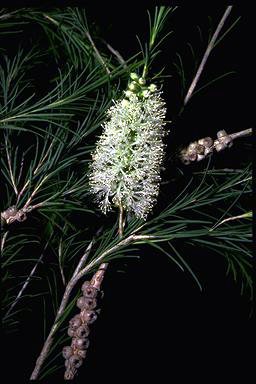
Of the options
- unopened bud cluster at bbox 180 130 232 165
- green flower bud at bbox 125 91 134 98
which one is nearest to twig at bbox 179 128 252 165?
unopened bud cluster at bbox 180 130 232 165

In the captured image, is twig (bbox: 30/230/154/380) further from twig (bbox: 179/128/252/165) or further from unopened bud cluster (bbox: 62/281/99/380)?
twig (bbox: 179/128/252/165)

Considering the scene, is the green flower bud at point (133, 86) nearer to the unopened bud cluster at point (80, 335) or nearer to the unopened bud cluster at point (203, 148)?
the unopened bud cluster at point (203, 148)

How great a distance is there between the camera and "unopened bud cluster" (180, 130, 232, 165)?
2.06 feet

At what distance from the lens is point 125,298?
0.82 m

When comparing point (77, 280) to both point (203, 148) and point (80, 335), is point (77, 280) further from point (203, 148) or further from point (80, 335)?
point (203, 148)

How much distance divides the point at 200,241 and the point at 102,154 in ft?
0.58

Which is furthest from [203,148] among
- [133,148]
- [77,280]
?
[77,280]

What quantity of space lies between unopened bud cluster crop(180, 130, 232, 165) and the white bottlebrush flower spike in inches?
2.6

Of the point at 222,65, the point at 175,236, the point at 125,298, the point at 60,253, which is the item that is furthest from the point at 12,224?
the point at 222,65

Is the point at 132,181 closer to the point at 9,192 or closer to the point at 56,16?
the point at 9,192

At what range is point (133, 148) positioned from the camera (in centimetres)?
58

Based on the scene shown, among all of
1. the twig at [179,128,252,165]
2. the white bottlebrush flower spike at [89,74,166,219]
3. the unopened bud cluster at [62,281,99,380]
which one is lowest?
the unopened bud cluster at [62,281,99,380]

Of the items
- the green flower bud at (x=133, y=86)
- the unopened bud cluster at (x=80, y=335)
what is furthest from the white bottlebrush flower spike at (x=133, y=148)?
the unopened bud cluster at (x=80, y=335)

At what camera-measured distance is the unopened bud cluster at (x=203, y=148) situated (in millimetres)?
627
